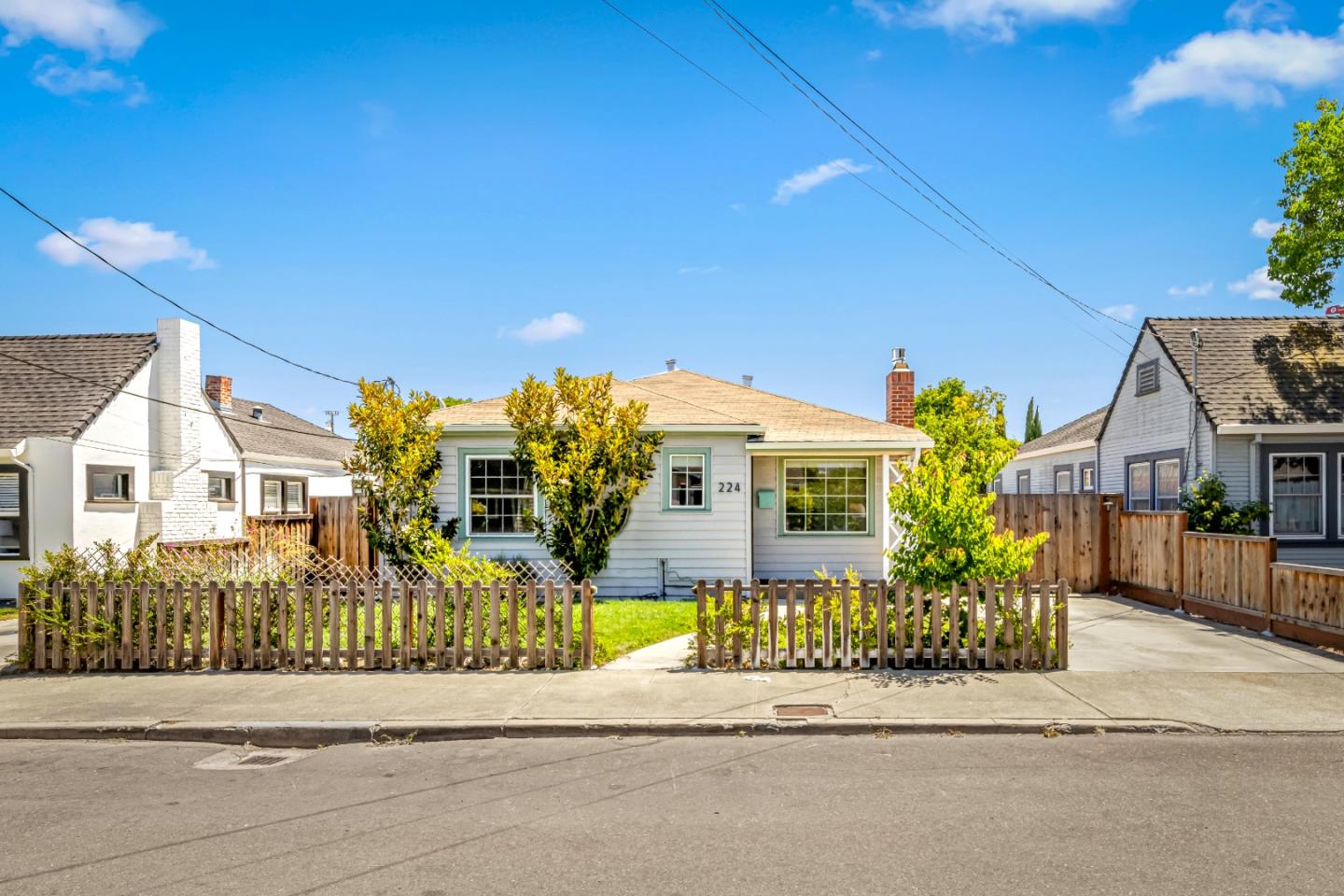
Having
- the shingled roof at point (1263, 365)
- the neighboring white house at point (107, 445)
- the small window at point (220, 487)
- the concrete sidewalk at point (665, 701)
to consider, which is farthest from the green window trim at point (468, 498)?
the shingled roof at point (1263, 365)

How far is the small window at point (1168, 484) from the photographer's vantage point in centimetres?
1897

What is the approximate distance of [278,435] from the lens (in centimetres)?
2944

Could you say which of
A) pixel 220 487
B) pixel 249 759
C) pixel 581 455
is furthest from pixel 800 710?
pixel 220 487

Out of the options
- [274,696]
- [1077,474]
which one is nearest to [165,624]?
[274,696]

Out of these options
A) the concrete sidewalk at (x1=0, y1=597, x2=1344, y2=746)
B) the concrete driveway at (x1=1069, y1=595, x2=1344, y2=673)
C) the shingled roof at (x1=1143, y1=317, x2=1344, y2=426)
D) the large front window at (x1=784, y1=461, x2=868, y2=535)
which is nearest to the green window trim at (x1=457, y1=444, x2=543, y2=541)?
the large front window at (x1=784, y1=461, x2=868, y2=535)

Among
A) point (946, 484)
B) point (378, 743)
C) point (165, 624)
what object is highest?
point (946, 484)

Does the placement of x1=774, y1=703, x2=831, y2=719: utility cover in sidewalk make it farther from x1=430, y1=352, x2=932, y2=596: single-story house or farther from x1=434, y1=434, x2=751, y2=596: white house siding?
x1=434, y1=434, x2=751, y2=596: white house siding

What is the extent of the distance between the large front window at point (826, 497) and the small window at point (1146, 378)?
866cm

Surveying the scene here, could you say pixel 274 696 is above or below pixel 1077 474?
below

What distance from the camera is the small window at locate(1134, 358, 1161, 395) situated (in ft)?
65.5

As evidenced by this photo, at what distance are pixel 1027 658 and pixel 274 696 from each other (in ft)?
25.6

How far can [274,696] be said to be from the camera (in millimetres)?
8359

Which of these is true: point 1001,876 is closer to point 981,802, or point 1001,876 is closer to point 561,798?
point 981,802


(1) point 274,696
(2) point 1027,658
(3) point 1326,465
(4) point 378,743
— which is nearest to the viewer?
(4) point 378,743
